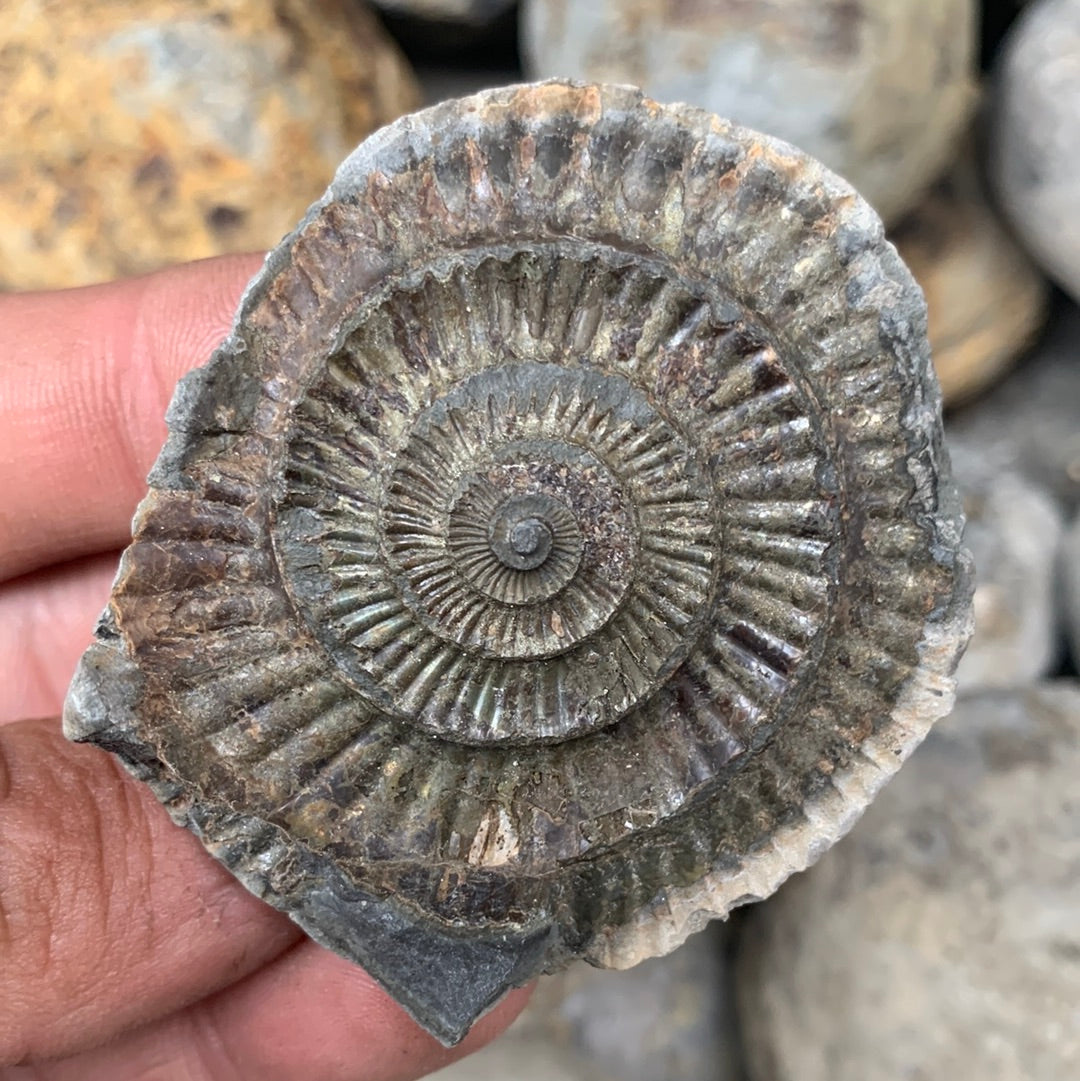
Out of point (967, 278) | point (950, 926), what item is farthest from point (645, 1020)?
point (967, 278)

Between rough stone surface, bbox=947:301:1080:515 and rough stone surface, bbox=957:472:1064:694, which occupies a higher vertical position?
rough stone surface, bbox=947:301:1080:515

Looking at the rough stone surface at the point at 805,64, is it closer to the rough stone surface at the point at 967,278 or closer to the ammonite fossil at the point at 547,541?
the rough stone surface at the point at 967,278

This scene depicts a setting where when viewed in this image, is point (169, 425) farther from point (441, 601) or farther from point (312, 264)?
point (441, 601)

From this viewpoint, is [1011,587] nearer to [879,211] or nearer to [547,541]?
[879,211]

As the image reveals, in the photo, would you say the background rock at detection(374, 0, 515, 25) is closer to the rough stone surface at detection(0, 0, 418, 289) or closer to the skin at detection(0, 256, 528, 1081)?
the rough stone surface at detection(0, 0, 418, 289)

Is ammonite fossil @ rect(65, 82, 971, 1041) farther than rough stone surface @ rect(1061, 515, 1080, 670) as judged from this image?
No

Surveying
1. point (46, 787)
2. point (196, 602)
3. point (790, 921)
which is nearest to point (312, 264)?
point (196, 602)

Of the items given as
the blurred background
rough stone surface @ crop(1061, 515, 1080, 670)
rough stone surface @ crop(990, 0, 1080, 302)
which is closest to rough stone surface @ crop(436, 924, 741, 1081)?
the blurred background

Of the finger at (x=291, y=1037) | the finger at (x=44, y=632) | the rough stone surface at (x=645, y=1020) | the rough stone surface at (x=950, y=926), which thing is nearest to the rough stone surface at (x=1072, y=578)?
the rough stone surface at (x=950, y=926)
